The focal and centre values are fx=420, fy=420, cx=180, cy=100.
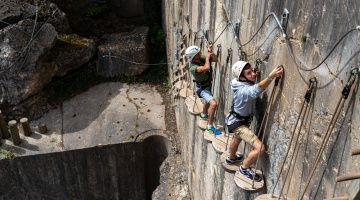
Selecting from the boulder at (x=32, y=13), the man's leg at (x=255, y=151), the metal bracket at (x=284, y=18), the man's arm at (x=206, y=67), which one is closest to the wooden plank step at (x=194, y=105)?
the man's arm at (x=206, y=67)

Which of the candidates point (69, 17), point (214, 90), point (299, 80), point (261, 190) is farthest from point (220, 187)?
point (69, 17)

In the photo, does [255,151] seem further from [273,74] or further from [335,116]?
[335,116]

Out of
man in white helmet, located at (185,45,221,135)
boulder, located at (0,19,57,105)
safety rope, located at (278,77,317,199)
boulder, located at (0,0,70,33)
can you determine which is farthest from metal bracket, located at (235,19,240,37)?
boulder, located at (0,0,70,33)

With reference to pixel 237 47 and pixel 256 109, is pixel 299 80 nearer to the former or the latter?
pixel 256 109

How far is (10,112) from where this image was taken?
11117 millimetres

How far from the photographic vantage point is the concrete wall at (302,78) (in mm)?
3338

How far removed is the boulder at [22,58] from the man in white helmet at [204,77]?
560cm

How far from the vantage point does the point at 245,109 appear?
16.5 ft

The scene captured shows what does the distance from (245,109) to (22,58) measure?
7594 mm

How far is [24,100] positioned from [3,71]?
92cm

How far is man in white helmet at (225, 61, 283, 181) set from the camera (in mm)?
4816

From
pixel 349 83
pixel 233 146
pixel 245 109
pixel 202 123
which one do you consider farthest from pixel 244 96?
pixel 202 123

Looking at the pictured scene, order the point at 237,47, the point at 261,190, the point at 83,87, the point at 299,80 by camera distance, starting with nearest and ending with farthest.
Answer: the point at 299,80 → the point at 261,190 → the point at 237,47 → the point at 83,87

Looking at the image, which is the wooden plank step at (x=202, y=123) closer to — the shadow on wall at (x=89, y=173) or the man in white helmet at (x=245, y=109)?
the man in white helmet at (x=245, y=109)
